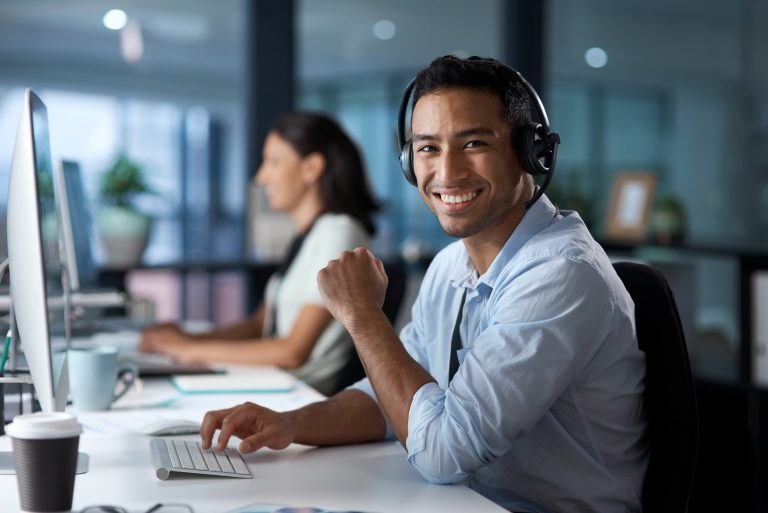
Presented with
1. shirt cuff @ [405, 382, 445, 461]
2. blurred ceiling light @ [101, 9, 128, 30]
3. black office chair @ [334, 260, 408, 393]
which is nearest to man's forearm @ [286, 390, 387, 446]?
shirt cuff @ [405, 382, 445, 461]

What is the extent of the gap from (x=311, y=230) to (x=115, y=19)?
1955 mm

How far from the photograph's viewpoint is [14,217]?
1243 millimetres

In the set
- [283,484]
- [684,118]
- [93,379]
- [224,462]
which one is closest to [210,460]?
[224,462]

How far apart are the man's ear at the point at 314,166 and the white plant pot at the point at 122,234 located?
0.89 meters

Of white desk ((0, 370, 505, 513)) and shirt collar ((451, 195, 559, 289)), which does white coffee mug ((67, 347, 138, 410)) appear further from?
shirt collar ((451, 195, 559, 289))

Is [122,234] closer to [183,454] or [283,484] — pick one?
[183,454]

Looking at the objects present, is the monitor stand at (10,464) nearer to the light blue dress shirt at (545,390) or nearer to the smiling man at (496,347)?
the smiling man at (496,347)

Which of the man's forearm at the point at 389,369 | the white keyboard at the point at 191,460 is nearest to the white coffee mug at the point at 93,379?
the white keyboard at the point at 191,460

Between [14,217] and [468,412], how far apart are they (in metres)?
0.65

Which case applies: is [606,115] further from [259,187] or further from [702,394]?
[259,187]

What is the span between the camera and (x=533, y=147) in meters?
1.53

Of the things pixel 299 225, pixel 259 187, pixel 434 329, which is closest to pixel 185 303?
pixel 259 187

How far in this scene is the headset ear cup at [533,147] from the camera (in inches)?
60.2

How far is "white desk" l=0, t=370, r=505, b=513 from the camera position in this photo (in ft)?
4.02
